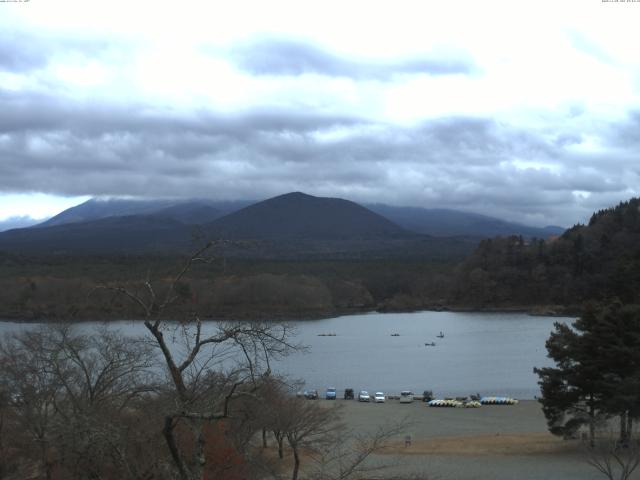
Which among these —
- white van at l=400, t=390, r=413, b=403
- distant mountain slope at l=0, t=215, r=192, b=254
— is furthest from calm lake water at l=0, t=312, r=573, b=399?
distant mountain slope at l=0, t=215, r=192, b=254

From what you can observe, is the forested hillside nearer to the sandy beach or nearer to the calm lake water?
the calm lake water

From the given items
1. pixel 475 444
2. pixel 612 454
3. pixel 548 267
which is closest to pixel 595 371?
pixel 612 454

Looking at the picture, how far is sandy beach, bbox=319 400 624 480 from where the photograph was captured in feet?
Answer: 57.9

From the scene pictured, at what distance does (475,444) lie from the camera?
2286cm

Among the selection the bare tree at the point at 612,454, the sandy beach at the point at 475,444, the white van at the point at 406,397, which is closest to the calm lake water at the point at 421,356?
the white van at the point at 406,397

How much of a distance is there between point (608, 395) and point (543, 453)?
8.39 feet

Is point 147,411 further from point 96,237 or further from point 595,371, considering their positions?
point 96,237

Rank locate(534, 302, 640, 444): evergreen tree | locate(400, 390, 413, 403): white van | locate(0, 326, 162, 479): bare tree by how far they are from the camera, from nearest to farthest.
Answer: locate(0, 326, 162, 479): bare tree < locate(534, 302, 640, 444): evergreen tree < locate(400, 390, 413, 403): white van

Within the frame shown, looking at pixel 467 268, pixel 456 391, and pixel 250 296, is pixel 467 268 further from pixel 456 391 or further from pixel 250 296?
pixel 456 391

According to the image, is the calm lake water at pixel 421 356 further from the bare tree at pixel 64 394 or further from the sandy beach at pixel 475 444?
the bare tree at pixel 64 394

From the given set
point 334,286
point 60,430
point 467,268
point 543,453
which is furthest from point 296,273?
point 60,430

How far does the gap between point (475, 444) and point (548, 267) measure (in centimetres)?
7882

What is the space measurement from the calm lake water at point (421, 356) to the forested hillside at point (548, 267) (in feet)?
48.7

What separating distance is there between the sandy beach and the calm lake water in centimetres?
525
